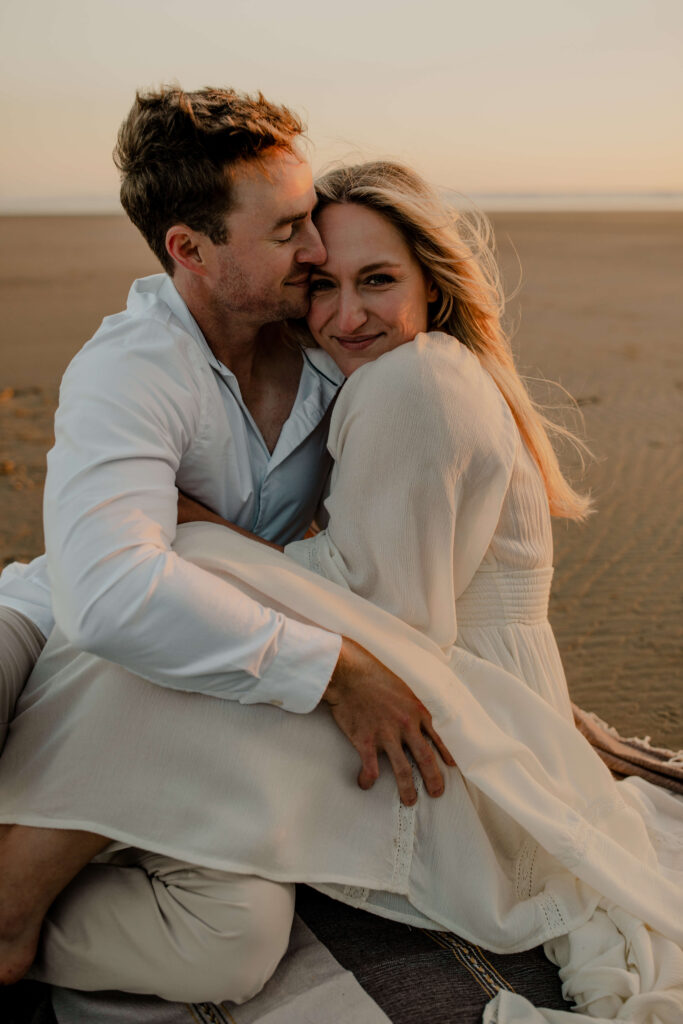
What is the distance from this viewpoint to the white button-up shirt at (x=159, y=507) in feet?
7.22

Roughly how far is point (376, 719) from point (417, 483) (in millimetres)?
581

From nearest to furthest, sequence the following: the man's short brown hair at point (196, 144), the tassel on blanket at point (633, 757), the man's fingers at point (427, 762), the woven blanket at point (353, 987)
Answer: the woven blanket at point (353, 987) → the man's fingers at point (427, 762) → the man's short brown hair at point (196, 144) → the tassel on blanket at point (633, 757)

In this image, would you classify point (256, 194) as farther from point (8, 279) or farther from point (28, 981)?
point (8, 279)

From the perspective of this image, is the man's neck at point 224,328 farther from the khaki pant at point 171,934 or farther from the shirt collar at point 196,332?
the khaki pant at point 171,934

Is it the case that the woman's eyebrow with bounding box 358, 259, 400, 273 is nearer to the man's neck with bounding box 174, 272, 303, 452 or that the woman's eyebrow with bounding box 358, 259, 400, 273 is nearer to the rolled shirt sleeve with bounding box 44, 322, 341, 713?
the man's neck with bounding box 174, 272, 303, 452

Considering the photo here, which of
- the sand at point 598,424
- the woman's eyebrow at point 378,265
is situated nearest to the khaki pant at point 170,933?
the woman's eyebrow at point 378,265

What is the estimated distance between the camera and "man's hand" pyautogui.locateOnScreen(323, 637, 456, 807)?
7.67 feet

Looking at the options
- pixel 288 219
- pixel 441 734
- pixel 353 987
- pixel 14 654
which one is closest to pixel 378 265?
pixel 288 219

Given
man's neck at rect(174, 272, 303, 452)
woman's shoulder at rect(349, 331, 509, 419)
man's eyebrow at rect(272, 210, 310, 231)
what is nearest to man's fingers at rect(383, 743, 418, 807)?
woman's shoulder at rect(349, 331, 509, 419)

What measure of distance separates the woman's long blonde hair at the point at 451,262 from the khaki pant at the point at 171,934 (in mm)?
1391

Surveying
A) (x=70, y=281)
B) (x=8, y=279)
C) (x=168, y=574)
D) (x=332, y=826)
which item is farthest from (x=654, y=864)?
(x=8, y=279)

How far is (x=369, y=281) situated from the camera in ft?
9.22

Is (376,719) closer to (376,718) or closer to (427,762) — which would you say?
(376,718)

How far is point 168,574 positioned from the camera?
2.21m
